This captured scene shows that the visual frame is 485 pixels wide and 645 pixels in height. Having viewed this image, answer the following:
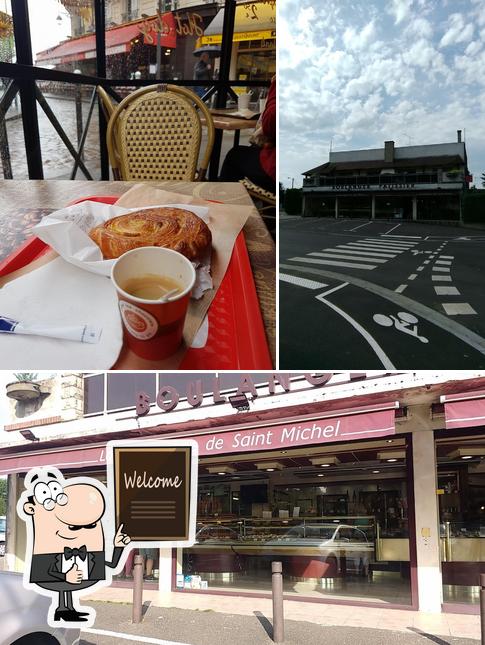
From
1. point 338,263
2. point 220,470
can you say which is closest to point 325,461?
point 220,470

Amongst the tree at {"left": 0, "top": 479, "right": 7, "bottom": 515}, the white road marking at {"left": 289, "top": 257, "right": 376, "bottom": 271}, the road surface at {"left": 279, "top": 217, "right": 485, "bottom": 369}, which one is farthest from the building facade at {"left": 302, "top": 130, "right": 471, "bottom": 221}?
the tree at {"left": 0, "top": 479, "right": 7, "bottom": 515}

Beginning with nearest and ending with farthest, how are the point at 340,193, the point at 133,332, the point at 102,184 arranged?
1. the point at 133,332
2. the point at 102,184
3. the point at 340,193

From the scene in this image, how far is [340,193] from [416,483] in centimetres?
253

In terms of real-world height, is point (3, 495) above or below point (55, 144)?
below

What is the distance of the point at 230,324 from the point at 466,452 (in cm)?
331

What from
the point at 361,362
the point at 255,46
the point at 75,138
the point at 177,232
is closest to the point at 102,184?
the point at 177,232

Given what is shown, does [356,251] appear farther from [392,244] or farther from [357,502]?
[357,502]

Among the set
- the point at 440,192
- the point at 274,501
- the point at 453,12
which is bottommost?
the point at 274,501

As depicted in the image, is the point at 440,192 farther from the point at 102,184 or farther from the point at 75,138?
the point at 75,138

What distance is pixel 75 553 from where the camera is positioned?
1.76 m

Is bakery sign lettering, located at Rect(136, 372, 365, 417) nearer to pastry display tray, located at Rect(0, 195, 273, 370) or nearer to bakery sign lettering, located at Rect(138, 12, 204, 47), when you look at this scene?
pastry display tray, located at Rect(0, 195, 273, 370)

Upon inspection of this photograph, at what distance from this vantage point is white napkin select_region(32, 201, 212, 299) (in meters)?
0.99

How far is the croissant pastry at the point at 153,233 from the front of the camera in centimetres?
100

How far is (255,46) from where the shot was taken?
3.58m
